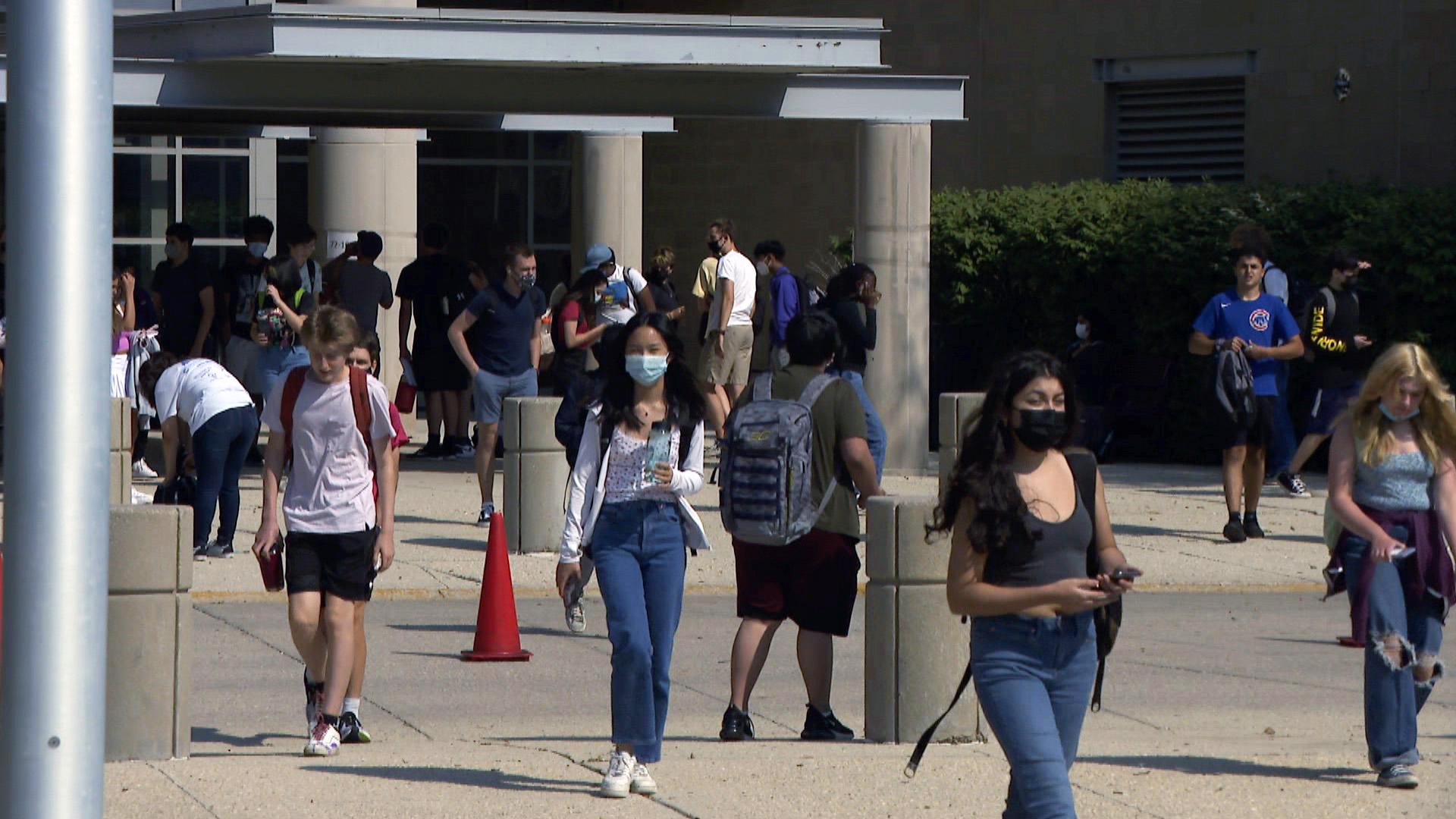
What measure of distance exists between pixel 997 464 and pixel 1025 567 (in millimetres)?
270

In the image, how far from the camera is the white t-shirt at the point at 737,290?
59.4ft

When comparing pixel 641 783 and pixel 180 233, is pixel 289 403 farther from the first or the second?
pixel 180 233

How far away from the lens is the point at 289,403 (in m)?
8.05

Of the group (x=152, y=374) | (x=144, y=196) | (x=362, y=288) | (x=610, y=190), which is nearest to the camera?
(x=152, y=374)

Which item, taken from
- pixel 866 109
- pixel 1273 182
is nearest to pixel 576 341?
pixel 866 109

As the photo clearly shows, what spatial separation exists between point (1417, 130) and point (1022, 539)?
17017 millimetres

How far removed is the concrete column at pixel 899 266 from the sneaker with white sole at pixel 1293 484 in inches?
113

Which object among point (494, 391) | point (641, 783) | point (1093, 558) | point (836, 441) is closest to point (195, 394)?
point (494, 391)

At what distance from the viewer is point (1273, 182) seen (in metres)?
19.8

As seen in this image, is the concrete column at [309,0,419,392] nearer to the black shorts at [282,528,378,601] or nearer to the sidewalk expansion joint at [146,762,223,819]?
the black shorts at [282,528,378,601]

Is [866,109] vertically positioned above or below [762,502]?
above

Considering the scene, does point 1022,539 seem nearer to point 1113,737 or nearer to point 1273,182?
point 1113,737

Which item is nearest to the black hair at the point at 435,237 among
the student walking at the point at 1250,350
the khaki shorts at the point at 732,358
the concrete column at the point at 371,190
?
the khaki shorts at the point at 732,358

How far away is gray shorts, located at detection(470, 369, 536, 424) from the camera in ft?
46.9
